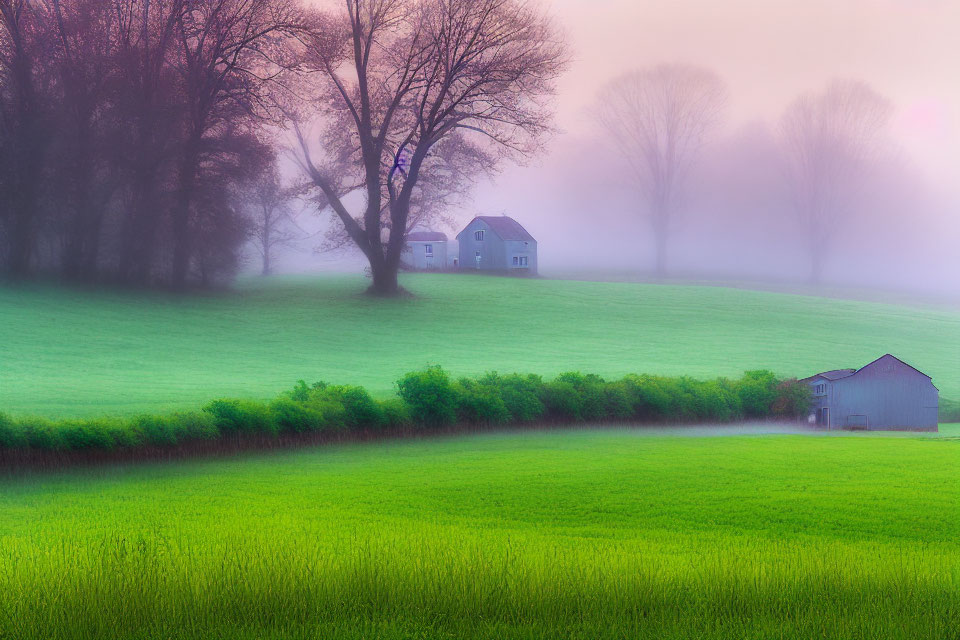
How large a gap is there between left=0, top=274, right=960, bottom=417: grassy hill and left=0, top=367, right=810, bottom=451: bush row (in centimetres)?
263

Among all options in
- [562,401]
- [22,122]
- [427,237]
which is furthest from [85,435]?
[427,237]

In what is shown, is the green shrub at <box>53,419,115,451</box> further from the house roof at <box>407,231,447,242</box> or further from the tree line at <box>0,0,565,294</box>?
the house roof at <box>407,231,447,242</box>

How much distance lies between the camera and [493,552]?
4910mm

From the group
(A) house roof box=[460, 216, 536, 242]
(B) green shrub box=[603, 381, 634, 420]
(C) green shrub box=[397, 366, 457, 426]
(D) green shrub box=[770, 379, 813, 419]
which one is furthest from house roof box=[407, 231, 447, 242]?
(C) green shrub box=[397, 366, 457, 426]

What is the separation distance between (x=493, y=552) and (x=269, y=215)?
28643 mm

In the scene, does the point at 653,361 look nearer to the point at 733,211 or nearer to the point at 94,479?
the point at 94,479

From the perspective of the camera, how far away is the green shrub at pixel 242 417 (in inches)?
460

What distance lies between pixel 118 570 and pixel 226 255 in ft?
83.9

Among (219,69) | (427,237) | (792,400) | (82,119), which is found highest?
(219,69)

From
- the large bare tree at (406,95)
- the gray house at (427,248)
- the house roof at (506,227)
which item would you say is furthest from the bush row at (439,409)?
the gray house at (427,248)

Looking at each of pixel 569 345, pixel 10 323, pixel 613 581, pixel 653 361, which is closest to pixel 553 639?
pixel 613 581

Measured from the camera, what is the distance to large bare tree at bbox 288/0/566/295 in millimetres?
26953

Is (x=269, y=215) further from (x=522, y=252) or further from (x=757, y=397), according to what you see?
(x=757, y=397)

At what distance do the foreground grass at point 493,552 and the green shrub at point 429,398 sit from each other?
3339mm
